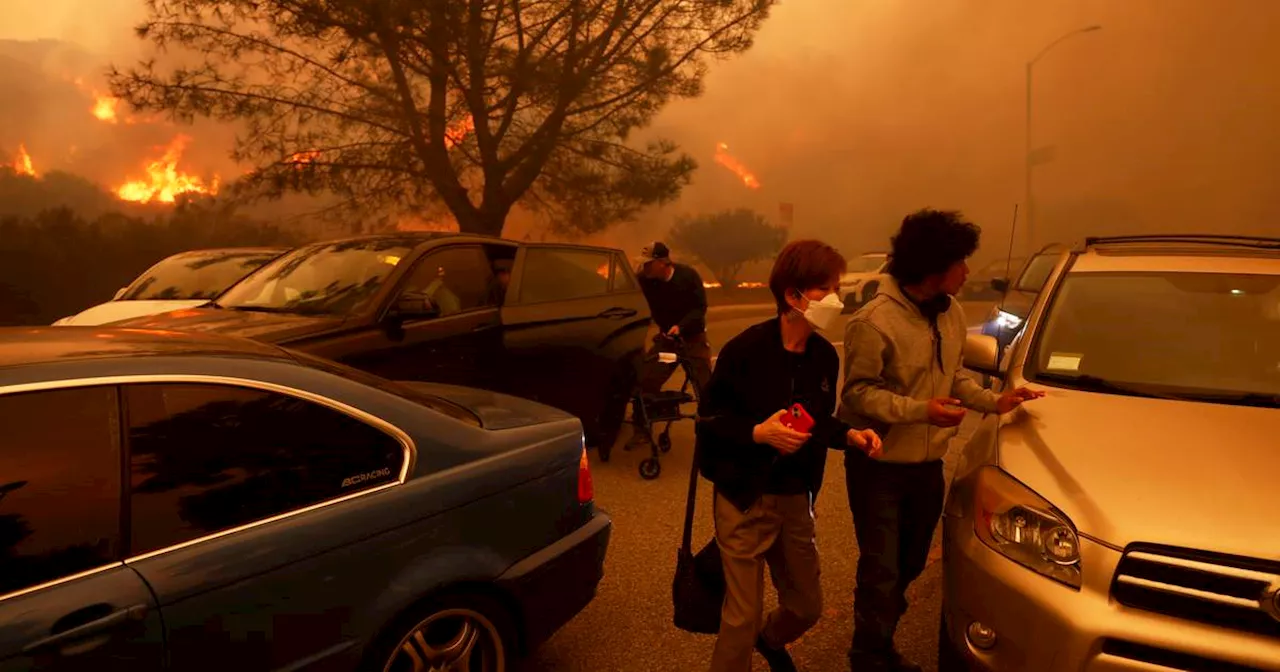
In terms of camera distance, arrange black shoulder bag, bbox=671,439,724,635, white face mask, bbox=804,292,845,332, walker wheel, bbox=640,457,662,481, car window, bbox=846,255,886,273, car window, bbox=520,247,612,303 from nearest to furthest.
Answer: white face mask, bbox=804,292,845,332, black shoulder bag, bbox=671,439,724,635, walker wheel, bbox=640,457,662,481, car window, bbox=520,247,612,303, car window, bbox=846,255,886,273

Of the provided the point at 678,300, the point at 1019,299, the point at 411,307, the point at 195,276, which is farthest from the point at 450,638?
the point at 1019,299

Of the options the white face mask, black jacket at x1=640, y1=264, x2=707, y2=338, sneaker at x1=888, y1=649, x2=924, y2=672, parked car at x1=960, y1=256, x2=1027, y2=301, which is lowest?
parked car at x1=960, y1=256, x2=1027, y2=301

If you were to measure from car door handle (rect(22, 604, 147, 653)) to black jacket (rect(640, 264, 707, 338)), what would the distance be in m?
5.28

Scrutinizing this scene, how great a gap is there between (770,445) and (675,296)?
463 cm

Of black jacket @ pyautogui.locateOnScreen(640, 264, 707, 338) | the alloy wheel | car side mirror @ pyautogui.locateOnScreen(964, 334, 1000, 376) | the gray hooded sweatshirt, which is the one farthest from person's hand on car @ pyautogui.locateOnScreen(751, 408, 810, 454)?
black jacket @ pyautogui.locateOnScreen(640, 264, 707, 338)

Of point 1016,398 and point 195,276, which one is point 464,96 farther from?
point 1016,398

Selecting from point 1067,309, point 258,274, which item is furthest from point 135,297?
point 1067,309

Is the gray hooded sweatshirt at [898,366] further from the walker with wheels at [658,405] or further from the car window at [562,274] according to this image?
the car window at [562,274]

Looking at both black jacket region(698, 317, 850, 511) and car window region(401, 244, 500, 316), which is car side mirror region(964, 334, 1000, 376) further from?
car window region(401, 244, 500, 316)

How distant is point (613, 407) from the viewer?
6.25 metres

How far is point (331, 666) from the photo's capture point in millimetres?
2033

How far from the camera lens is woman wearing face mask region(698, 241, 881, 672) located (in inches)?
94.6

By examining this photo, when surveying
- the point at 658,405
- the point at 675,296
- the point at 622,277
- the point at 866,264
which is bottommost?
the point at 866,264

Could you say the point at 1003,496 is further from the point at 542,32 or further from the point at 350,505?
the point at 542,32
